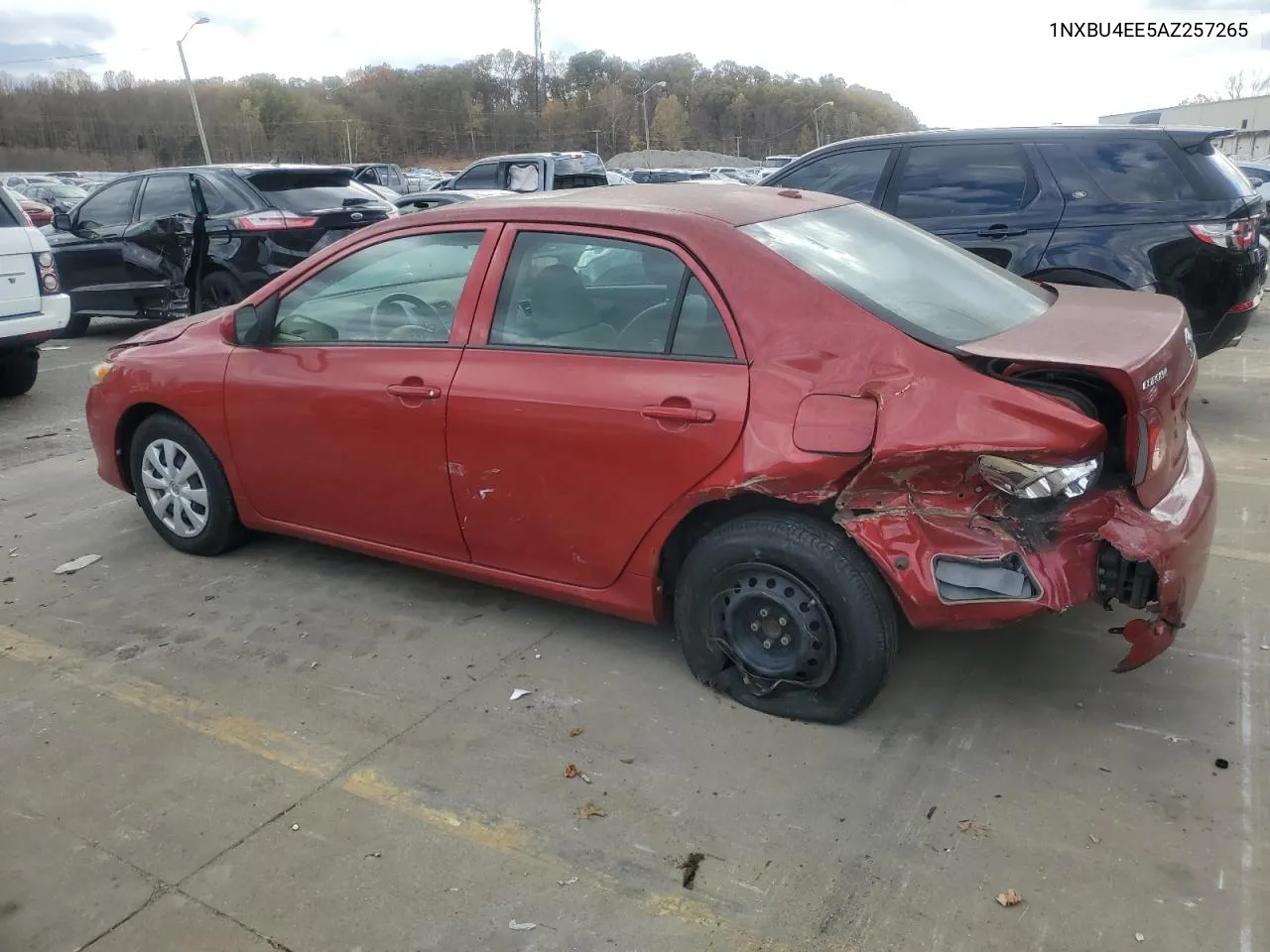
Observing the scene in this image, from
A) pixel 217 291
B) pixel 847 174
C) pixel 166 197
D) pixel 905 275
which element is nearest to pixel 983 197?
pixel 847 174

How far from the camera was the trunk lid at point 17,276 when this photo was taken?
7.33 meters

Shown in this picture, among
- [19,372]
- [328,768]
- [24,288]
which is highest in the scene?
[24,288]

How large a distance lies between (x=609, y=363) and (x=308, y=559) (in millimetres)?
2144

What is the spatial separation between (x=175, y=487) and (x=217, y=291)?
587cm

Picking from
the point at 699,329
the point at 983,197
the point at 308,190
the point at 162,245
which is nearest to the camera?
the point at 699,329

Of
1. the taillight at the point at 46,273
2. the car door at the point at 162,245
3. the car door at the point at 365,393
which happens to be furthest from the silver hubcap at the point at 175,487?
the car door at the point at 162,245

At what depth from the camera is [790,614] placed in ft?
9.89

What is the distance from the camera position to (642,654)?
3.65m

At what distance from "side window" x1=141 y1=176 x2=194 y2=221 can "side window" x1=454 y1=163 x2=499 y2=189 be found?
6.99 metres

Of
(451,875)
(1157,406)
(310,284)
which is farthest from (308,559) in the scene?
(1157,406)

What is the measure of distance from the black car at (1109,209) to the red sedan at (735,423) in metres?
2.59

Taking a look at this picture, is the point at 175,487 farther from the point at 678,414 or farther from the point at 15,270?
the point at 15,270

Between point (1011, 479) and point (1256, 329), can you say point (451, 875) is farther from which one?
point (1256, 329)

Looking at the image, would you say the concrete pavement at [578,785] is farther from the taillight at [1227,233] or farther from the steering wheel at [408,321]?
the taillight at [1227,233]
